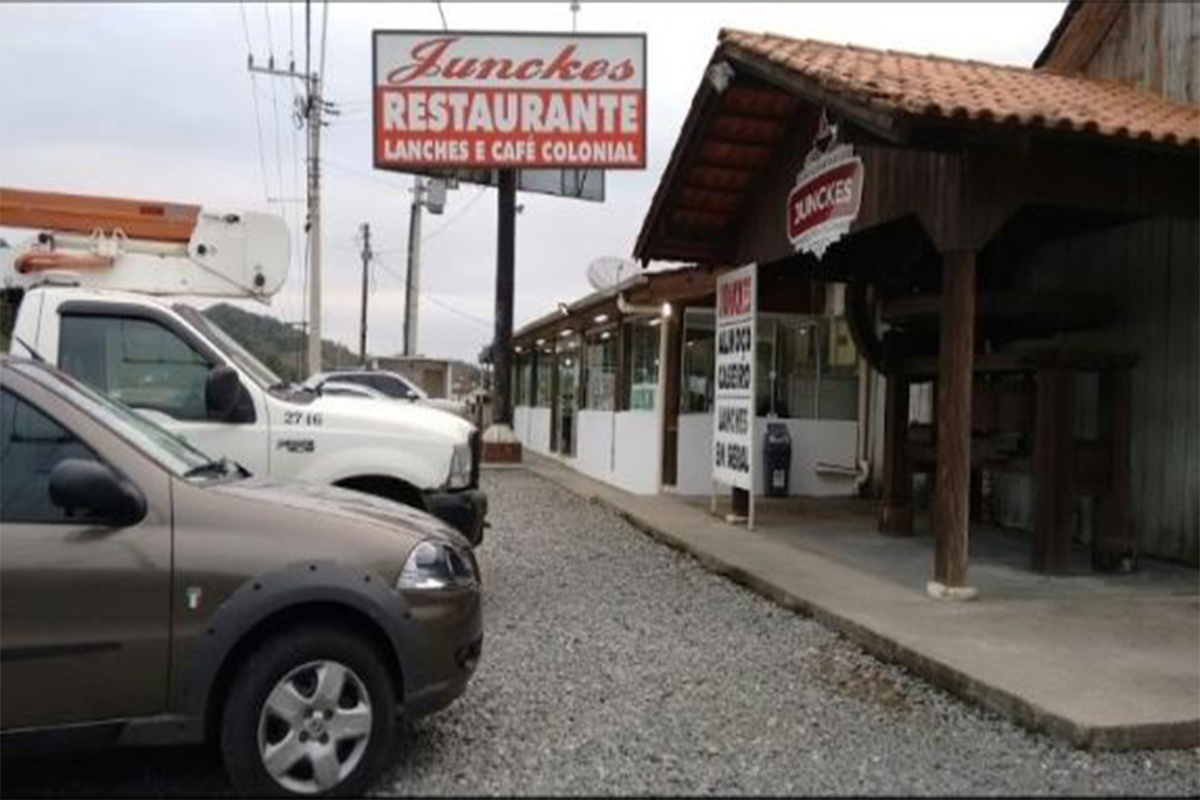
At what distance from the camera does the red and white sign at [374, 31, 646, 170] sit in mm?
21797

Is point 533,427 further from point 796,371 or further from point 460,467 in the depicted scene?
point 460,467

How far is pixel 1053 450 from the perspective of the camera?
29.2 feet

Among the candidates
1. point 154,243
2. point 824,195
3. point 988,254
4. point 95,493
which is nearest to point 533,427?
point 988,254

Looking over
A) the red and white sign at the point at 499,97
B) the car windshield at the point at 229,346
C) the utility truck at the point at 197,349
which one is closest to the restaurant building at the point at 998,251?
the utility truck at the point at 197,349

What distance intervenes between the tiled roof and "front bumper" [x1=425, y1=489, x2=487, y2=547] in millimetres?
3568

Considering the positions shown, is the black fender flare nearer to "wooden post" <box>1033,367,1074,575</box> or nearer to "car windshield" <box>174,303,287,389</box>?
"car windshield" <box>174,303,287,389</box>

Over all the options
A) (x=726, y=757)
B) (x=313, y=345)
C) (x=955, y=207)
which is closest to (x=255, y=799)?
(x=726, y=757)

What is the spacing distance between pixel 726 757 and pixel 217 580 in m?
2.25

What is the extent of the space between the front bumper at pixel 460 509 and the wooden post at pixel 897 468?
16.5 feet

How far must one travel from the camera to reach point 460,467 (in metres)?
7.84

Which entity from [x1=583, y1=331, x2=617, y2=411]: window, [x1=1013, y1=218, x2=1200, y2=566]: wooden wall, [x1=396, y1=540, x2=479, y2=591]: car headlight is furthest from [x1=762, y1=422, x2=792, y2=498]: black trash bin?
[x1=396, y1=540, x2=479, y2=591]: car headlight

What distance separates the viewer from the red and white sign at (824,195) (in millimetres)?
9555

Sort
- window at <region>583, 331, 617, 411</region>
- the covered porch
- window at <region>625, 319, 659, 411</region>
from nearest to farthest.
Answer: the covered porch, window at <region>625, 319, 659, 411</region>, window at <region>583, 331, 617, 411</region>

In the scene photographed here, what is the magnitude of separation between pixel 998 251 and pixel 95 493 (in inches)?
384
